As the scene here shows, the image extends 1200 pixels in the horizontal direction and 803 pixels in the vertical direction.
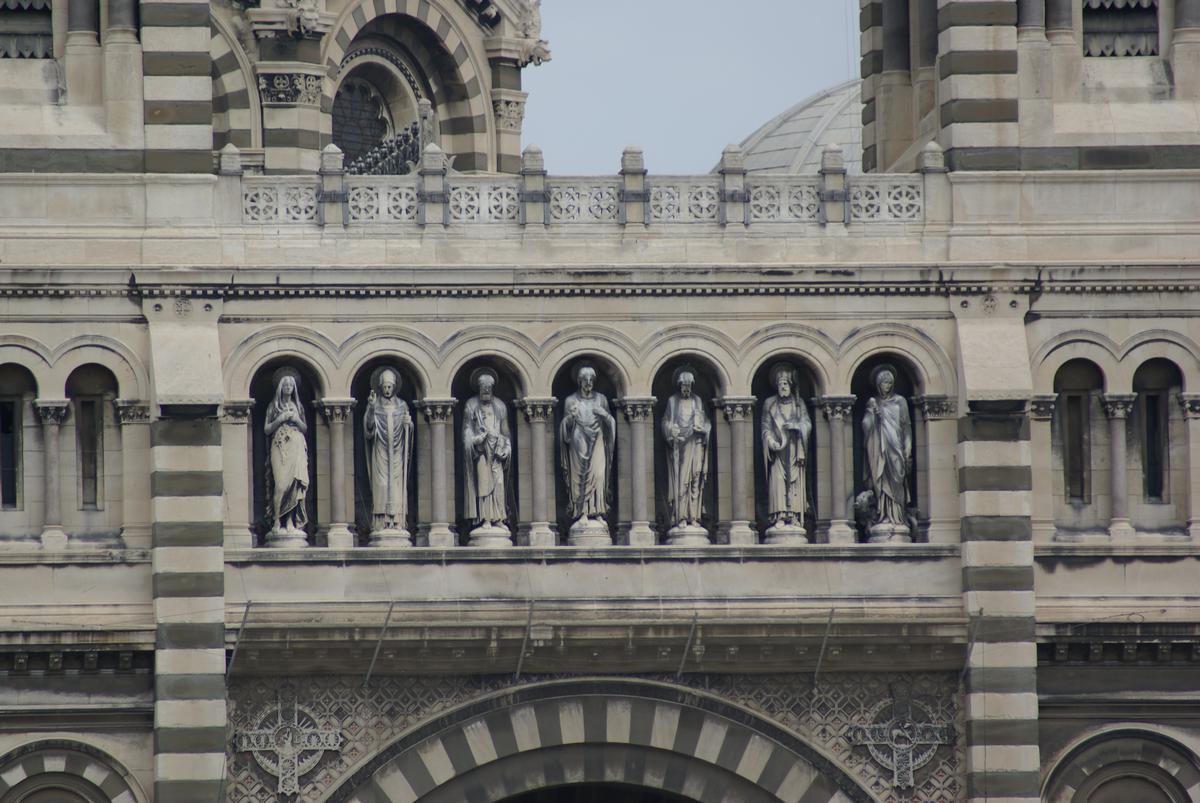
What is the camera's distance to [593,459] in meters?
38.5

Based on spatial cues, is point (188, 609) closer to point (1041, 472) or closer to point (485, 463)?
point (485, 463)

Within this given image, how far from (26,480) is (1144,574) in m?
13.0

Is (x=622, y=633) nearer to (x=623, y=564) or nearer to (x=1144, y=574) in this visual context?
(x=623, y=564)

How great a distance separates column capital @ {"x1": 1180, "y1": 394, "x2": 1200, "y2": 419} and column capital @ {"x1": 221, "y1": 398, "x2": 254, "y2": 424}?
10.9 m

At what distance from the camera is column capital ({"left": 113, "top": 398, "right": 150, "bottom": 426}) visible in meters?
37.9

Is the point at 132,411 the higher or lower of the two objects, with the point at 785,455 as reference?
higher

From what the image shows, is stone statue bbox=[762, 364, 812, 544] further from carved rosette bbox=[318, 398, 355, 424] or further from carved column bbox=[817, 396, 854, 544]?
carved rosette bbox=[318, 398, 355, 424]

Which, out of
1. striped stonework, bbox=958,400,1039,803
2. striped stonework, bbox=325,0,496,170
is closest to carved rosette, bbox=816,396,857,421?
striped stonework, bbox=958,400,1039,803

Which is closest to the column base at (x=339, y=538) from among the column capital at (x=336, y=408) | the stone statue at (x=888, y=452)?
the column capital at (x=336, y=408)

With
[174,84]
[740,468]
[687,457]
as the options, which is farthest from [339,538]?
[174,84]

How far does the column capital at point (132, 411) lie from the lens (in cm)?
3794

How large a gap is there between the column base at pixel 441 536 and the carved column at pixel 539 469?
93 centimetres

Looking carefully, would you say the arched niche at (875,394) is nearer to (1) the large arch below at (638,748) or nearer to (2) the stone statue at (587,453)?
(1) the large arch below at (638,748)

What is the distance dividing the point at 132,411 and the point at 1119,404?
11.5m
